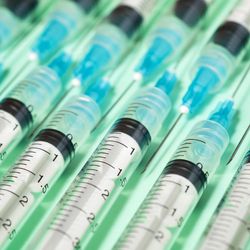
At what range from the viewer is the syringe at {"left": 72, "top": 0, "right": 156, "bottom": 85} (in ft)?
5.08

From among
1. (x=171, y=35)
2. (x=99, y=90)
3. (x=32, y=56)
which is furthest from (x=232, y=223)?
(x=32, y=56)

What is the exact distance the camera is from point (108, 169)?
126cm

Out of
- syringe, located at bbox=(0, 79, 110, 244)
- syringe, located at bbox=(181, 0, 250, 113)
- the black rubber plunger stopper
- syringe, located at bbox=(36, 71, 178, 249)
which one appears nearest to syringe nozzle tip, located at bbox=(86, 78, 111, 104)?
syringe, located at bbox=(0, 79, 110, 244)

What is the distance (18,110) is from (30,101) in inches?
2.1

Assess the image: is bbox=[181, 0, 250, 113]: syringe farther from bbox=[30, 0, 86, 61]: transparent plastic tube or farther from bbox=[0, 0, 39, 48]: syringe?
bbox=[0, 0, 39, 48]: syringe

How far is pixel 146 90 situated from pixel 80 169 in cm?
26

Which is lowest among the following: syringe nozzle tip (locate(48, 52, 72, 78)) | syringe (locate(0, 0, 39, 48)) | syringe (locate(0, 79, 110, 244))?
syringe (locate(0, 79, 110, 244))

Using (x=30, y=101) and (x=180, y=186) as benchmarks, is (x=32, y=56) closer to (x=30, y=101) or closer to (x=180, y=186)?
(x=30, y=101)

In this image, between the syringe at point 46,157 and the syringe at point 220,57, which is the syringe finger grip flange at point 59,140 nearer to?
the syringe at point 46,157

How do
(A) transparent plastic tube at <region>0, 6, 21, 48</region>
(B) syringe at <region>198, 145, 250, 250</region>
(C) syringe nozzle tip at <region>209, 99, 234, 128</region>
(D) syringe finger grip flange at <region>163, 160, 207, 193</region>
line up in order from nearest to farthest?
(B) syringe at <region>198, 145, 250, 250</region>
(D) syringe finger grip flange at <region>163, 160, 207, 193</region>
(C) syringe nozzle tip at <region>209, 99, 234, 128</region>
(A) transparent plastic tube at <region>0, 6, 21, 48</region>

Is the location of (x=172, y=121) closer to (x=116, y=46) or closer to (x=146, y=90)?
(x=146, y=90)

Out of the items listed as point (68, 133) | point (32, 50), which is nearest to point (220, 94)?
point (68, 133)

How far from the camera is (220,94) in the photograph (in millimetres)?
1507

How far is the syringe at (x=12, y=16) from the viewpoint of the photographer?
1.67 m
